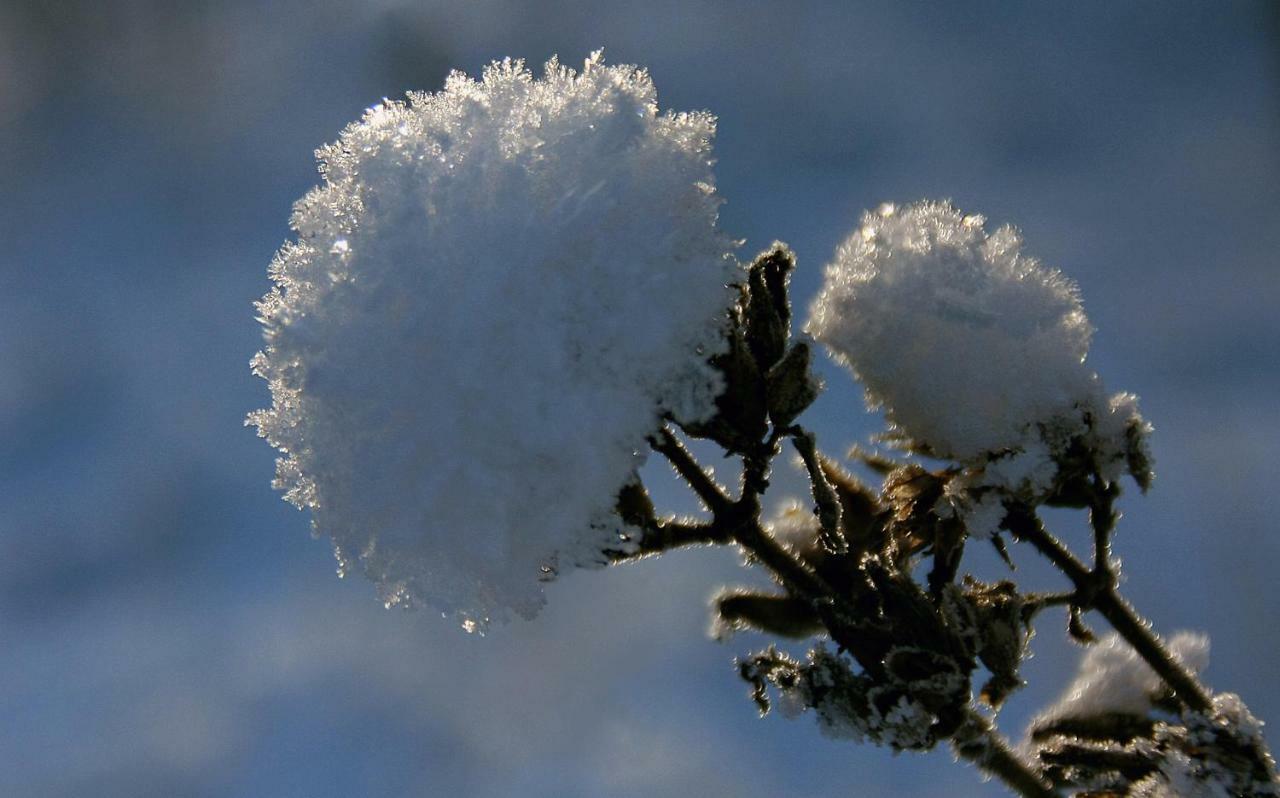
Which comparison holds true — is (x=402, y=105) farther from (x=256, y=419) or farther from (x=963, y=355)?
(x=963, y=355)

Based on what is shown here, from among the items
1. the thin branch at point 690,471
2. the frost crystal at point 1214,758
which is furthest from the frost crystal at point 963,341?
the frost crystal at point 1214,758

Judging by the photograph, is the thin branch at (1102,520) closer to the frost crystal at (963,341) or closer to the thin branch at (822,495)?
the frost crystal at (963,341)

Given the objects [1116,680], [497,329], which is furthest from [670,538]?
[1116,680]

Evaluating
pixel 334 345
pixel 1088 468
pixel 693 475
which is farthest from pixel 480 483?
pixel 1088 468

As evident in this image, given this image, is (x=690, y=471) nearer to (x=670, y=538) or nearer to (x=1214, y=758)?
(x=670, y=538)

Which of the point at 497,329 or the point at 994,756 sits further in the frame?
the point at 994,756

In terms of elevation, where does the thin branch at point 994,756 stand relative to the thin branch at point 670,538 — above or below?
below
